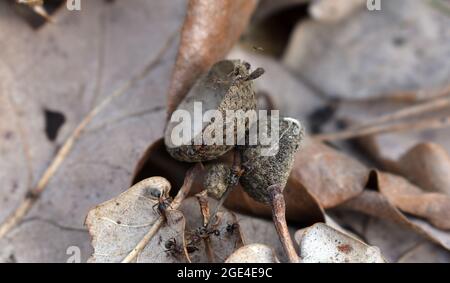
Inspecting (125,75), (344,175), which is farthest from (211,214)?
(125,75)

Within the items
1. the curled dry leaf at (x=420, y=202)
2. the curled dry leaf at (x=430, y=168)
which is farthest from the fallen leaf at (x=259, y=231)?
the curled dry leaf at (x=430, y=168)

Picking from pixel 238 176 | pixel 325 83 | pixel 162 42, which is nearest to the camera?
pixel 238 176

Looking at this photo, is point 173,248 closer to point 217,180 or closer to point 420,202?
point 217,180

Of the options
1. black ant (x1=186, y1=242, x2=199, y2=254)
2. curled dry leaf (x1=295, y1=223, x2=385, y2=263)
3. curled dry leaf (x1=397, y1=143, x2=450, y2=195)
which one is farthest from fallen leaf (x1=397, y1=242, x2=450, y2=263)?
black ant (x1=186, y1=242, x2=199, y2=254)

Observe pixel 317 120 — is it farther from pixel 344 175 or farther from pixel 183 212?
pixel 183 212

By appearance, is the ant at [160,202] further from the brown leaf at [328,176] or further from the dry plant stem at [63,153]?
the dry plant stem at [63,153]

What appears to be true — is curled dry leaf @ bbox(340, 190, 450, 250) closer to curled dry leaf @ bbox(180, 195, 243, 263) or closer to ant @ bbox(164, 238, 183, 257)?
curled dry leaf @ bbox(180, 195, 243, 263)
